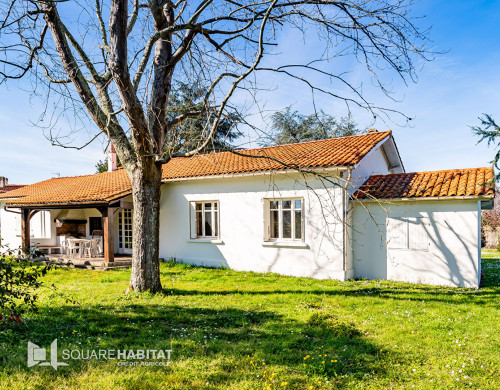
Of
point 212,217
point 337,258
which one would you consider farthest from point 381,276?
point 212,217

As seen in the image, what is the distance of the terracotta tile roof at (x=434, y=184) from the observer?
9.79 m

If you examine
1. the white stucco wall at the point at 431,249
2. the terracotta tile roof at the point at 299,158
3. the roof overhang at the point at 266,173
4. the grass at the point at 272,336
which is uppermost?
the terracotta tile roof at the point at 299,158

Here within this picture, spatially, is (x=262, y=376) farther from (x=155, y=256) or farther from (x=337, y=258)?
(x=337, y=258)

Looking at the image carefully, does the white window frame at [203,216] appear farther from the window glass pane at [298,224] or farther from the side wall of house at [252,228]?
the window glass pane at [298,224]

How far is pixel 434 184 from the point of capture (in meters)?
10.8

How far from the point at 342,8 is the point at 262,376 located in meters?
6.45

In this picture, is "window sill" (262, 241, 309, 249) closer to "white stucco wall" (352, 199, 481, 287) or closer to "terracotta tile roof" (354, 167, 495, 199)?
"white stucco wall" (352, 199, 481, 287)

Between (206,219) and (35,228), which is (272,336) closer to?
(206,219)

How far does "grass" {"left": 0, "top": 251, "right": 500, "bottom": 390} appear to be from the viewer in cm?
426

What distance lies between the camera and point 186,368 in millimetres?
4496

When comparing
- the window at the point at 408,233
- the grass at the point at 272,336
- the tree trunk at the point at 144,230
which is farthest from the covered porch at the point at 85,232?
the window at the point at 408,233

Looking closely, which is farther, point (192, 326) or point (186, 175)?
point (186, 175)

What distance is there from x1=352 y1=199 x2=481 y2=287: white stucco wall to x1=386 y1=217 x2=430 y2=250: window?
103mm

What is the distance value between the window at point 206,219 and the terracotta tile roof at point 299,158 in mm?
1304
